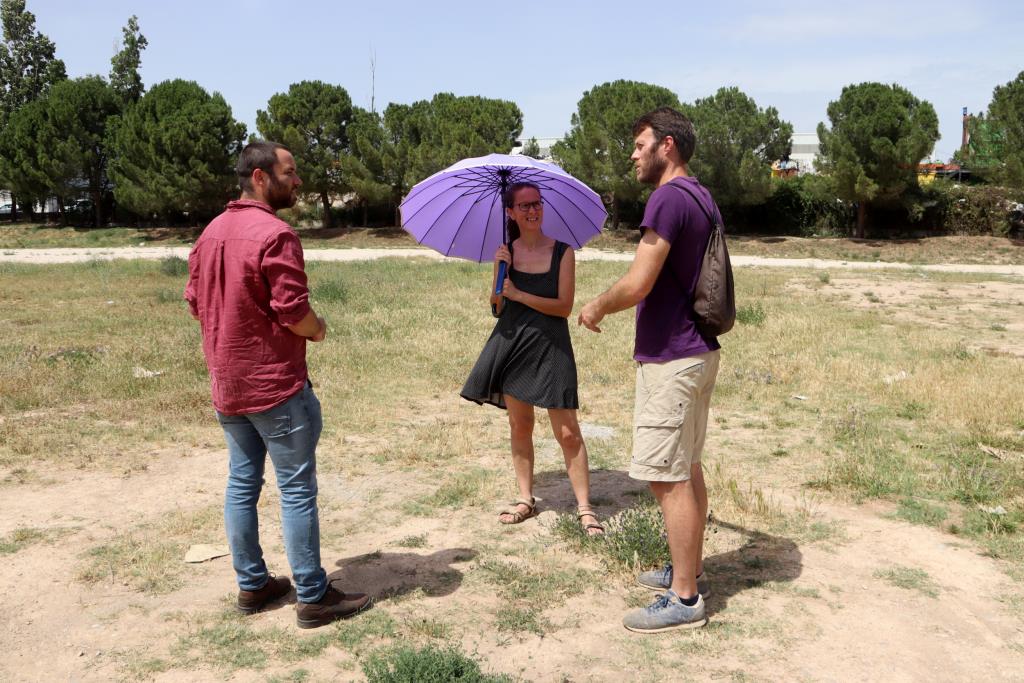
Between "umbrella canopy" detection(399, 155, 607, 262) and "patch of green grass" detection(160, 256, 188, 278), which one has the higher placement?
"umbrella canopy" detection(399, 155, 607, 262)

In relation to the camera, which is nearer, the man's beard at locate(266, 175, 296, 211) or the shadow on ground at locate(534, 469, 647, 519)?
the man's beard at locate(266, 175, 296, 211)

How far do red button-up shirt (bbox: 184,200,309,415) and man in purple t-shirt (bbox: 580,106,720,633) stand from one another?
1176 mm

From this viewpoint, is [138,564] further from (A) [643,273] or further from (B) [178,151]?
(B) [178,151]

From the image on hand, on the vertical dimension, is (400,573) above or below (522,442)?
below

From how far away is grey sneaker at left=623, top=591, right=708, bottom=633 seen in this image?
3629 mm

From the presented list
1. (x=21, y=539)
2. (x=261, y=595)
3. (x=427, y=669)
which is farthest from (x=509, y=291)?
(x=21, y=539)

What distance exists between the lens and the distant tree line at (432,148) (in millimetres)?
27781

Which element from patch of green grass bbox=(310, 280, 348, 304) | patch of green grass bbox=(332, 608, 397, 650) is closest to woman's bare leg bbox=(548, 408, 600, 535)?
patch of green grass bbox=(332, 608, 397, 650)

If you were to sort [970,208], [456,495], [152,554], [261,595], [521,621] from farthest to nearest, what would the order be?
[970,208]
[456,495]
[152,554]
[261,595]
[521,621]

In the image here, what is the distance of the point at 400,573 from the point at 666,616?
135 centimetres

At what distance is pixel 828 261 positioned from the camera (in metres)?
23.8

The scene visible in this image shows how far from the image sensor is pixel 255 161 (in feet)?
11.2

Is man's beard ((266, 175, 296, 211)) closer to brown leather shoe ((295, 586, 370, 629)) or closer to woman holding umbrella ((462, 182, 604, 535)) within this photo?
woman holding umbrella ((462, 182, 604, 535))

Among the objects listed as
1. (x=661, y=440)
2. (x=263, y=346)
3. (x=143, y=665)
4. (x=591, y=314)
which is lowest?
(x=143, y=665)
